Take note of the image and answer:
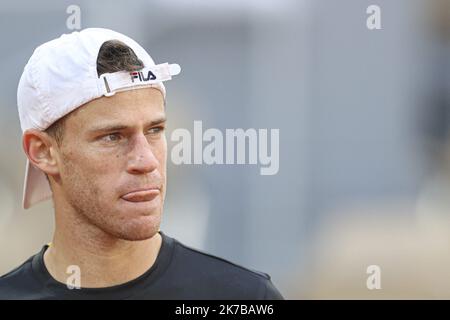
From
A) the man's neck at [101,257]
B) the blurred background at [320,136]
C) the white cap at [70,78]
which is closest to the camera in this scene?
the white cap at [70,78]

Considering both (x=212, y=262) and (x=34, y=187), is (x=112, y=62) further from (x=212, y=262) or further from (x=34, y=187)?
(x=212, y=262)

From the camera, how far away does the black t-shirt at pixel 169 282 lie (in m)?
2.24

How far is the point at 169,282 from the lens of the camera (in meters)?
2.25

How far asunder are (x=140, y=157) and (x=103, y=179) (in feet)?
0.40

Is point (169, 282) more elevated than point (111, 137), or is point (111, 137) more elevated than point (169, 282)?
A: point (111, 137)

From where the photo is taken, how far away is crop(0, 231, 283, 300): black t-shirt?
2236 millimetres

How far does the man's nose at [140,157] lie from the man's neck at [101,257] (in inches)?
9.3

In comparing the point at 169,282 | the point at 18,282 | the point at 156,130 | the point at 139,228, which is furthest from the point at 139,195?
the point at 18,282

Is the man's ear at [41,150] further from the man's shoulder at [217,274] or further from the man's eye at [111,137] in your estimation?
the man's shoulder at [217,274]

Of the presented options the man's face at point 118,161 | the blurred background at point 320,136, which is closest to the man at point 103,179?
the man's face at point 118,161

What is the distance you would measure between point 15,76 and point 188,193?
651 millimetres

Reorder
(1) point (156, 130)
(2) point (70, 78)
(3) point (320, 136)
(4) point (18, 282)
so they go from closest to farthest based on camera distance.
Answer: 1. (2) point (70, 78)
2. (1) point (156, 130)
3. (4) point (18, 282)
4. (3) point (320, 136)

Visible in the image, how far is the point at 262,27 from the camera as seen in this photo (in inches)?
98.9
